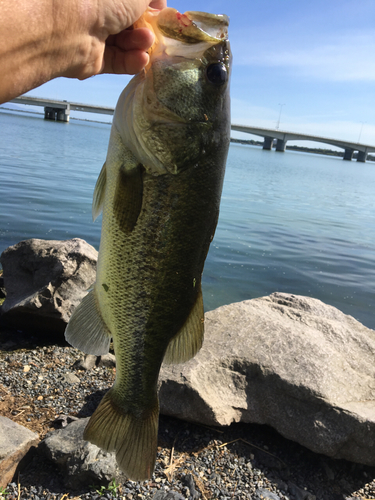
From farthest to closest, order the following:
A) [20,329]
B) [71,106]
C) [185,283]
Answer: [71,106], [20,329], [185,283]

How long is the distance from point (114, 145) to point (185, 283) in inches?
37.6

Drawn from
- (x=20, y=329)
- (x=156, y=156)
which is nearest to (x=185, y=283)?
(x=156, y=156)

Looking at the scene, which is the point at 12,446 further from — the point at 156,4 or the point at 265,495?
the point at 156,4

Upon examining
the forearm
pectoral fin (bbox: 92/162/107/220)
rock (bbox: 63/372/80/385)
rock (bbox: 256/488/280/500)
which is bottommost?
rock (bbox: 256/488/280/500)

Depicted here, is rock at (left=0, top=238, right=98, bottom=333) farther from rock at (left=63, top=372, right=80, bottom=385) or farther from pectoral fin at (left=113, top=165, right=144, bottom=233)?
pectoral fin at (left=113, top=165, right=144, bottom=233)

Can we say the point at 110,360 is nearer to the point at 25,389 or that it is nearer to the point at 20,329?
the point at 25,389

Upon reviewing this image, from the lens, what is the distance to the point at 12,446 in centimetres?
364

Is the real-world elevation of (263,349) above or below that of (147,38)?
below

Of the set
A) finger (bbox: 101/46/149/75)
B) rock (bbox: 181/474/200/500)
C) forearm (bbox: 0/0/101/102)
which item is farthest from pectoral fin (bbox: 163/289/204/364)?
rock (bbox: 181/474/200/500)

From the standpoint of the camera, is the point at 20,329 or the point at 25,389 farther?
the point at 20,329

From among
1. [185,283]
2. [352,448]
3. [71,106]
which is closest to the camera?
[185,283]

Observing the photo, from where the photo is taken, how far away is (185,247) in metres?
2.43

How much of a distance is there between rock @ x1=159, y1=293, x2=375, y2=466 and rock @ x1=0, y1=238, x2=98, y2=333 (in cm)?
224

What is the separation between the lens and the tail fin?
2.67 meters
